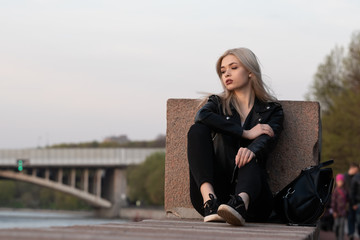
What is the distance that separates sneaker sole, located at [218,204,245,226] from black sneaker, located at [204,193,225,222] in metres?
0.19

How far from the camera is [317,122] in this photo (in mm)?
4883

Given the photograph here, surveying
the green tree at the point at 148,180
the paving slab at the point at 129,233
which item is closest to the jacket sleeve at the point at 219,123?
the paving slab at the point at 129,233

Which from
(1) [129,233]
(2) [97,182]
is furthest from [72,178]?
(1) [129,233]

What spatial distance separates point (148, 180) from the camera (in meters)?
54.3

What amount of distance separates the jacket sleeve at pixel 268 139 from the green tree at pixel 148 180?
46.9 meters

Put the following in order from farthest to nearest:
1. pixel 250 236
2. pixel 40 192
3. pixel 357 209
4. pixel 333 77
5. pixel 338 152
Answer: pixel 40 192 → pixel 333 77 → pixel 338 152 → pixel 357 209 → pixel 250 236

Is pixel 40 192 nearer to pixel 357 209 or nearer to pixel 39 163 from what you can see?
pixel 39 163

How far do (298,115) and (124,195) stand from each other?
58137mm

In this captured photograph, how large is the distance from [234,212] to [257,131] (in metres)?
0.84

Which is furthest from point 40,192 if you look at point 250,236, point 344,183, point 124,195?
point 250,236

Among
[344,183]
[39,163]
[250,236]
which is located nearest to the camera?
[250,236]

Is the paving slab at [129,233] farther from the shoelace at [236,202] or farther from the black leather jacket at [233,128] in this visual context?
the black leather jacket at [233,128]

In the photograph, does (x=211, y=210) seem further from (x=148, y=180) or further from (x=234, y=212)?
(x=148, y=180)

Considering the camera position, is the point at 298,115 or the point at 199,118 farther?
the point at 298,115
